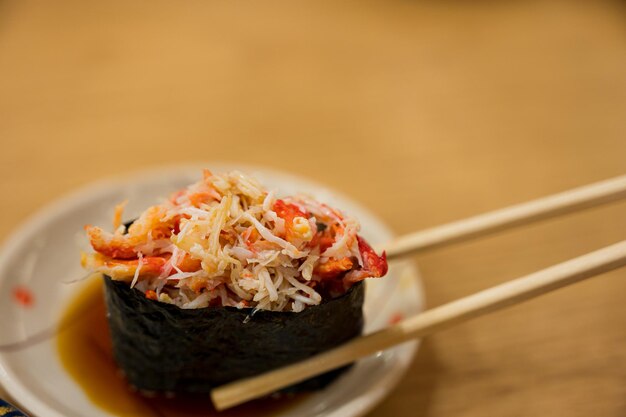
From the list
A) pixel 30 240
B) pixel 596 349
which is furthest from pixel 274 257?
pixel 596 349

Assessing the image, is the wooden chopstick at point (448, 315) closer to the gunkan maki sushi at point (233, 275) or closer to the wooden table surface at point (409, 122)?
the gunkan maki sushi at point (233, 275)

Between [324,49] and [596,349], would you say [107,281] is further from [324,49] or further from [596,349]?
[324,49]

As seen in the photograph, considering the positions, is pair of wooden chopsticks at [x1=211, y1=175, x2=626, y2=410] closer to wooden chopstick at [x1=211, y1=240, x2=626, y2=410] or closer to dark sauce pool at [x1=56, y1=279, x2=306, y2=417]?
wooden chopstick at [x1=211, y1=240, x2=626, y2=410]

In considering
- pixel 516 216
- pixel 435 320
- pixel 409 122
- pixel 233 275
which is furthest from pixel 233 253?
pixel 409 122

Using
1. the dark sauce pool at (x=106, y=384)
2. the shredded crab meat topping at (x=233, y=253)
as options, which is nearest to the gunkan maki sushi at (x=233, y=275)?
the shredded crab meat topping at (x=233, y=253)

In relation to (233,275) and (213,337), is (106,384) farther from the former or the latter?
(233,275)

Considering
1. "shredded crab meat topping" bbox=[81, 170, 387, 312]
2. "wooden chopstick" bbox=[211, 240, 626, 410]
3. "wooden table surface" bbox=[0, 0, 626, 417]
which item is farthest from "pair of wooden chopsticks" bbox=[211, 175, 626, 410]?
"wooden table surface" bbox=[0, 0, 626, 417]
